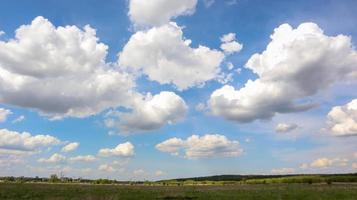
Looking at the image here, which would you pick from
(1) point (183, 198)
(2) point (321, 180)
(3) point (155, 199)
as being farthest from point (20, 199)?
(2) point (321, 180)

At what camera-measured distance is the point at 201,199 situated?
149 feet

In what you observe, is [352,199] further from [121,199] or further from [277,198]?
[121,199]

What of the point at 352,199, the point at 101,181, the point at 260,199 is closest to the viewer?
the point at 352,199

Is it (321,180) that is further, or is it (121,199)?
(321,180)

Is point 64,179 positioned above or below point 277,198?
above

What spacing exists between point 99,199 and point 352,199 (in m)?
22.6

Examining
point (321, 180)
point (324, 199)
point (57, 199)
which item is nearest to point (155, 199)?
point (57, 199)

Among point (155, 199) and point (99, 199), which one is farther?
point (155, 199)

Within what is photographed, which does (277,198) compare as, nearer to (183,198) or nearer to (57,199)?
(183,198)

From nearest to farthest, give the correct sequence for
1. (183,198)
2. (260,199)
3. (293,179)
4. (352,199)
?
(352,199)
(260,199)
(183,198)
(293,179)

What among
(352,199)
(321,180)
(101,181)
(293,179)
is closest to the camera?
(352,199)

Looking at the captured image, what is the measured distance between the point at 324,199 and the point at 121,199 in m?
19.1

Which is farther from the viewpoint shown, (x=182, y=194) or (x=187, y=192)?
(x=187, y=192)

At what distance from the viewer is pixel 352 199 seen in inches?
1602
